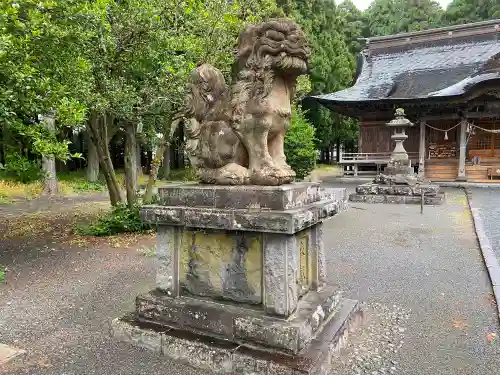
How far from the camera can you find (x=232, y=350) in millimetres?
3061

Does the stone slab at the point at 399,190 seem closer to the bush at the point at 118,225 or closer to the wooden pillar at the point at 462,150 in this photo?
the wooden pillar at the point at 462,150

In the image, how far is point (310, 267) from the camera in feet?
12.2

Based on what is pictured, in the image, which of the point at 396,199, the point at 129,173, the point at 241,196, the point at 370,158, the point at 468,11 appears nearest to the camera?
the point at 241,196

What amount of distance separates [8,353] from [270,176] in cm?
277

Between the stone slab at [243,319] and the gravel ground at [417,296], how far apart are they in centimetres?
42

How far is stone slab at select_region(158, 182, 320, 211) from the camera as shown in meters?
3.08

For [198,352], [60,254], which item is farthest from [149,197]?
[198,352]

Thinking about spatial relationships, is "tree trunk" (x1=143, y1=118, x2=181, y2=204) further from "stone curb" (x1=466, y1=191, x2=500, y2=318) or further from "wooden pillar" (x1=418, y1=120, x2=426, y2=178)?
"wooden pillar" (x1=418, y1=120, x2=426, y2=178)

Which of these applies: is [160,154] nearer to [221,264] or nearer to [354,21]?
[221,264]

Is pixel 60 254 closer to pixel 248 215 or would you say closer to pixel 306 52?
pixel 248 215

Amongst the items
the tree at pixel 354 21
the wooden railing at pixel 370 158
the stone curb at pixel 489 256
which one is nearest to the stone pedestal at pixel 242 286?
the stone curb at pixel 489 256

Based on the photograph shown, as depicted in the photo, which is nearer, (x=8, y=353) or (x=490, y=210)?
(x=8, y=353)

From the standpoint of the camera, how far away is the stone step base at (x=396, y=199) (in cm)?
1241

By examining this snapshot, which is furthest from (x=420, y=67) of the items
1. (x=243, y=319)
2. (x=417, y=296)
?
(x=243, y=319)
